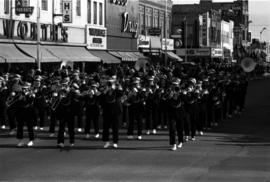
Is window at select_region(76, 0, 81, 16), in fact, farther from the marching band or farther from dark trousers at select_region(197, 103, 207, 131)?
dark trousers at select_region(197, 103, 207, 131)

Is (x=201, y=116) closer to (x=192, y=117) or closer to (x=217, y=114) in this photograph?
(x=192, y=117)

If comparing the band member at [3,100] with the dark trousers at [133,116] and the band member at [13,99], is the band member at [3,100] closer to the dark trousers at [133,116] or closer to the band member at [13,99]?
the band member at [13,99]

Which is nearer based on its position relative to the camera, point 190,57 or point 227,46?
point 190,57

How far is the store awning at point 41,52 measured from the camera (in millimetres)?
33062

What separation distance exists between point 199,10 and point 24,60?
71962mm

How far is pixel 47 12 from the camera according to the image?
36.7 m

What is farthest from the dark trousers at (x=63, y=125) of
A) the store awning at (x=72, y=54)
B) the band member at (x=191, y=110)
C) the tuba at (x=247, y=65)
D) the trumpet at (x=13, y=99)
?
the store awning at (x=72, y=54)

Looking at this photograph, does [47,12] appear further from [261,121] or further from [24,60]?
[261,121]

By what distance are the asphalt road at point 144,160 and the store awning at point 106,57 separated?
25.2 metres

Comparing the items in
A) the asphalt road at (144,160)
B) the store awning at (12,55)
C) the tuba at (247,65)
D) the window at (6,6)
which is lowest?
the asphalt road at (144,160)

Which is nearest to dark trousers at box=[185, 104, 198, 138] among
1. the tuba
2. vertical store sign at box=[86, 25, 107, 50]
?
the tuba

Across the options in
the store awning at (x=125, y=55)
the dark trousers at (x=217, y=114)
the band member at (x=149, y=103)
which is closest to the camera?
the band member at (x=149, y=103)

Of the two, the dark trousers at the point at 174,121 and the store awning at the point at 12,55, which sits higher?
the store awning at the point at 12,55

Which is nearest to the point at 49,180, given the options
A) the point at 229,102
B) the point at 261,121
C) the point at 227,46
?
the point at 261,121
